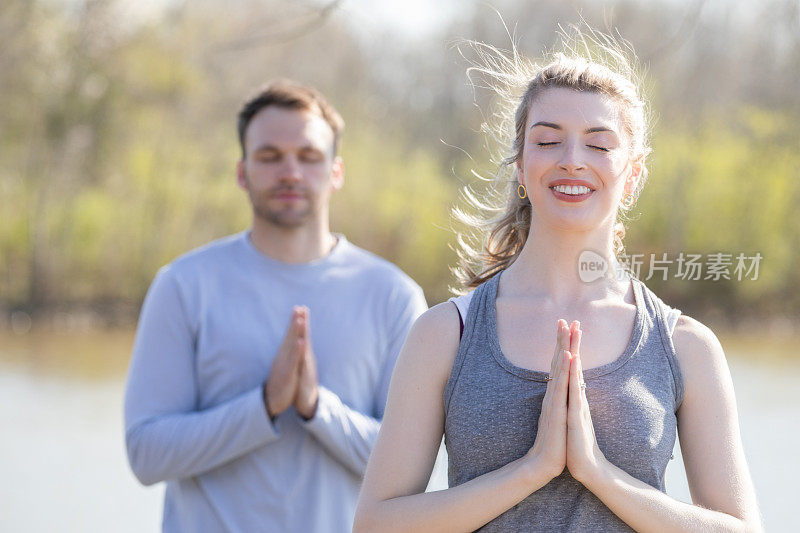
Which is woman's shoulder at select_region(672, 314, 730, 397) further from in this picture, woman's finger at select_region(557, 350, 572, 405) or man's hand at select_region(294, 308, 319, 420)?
man's hand at select_region(294, 308, 319, 420)

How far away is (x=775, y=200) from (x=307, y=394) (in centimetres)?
917

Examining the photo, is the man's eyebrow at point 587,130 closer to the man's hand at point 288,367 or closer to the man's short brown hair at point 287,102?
the man's hand at point 288,367

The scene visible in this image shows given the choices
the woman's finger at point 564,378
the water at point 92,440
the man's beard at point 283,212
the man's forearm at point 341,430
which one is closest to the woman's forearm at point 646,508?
the woman's finger at point 564,378

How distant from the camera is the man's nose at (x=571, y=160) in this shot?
1.59 m

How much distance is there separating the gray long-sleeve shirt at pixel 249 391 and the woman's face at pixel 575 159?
3.44ft

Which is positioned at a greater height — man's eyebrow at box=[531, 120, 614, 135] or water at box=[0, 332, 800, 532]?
man's eyebrow at box=[531, 120, 614, 135]

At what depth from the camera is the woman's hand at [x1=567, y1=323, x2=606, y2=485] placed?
58.1 inches

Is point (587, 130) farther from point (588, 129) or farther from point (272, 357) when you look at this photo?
point (272, 357)

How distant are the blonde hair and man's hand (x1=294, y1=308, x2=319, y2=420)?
1.78 ft

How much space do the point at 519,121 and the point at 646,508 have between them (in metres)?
0.68

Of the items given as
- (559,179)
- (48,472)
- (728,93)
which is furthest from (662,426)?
(728,93)

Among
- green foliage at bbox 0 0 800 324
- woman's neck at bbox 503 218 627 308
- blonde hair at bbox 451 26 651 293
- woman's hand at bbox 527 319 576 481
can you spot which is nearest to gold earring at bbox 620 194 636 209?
blonde hair at bbox 451 26 651 293

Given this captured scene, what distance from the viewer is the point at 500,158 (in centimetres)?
205

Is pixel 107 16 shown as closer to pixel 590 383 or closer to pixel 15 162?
pixel 15 162
